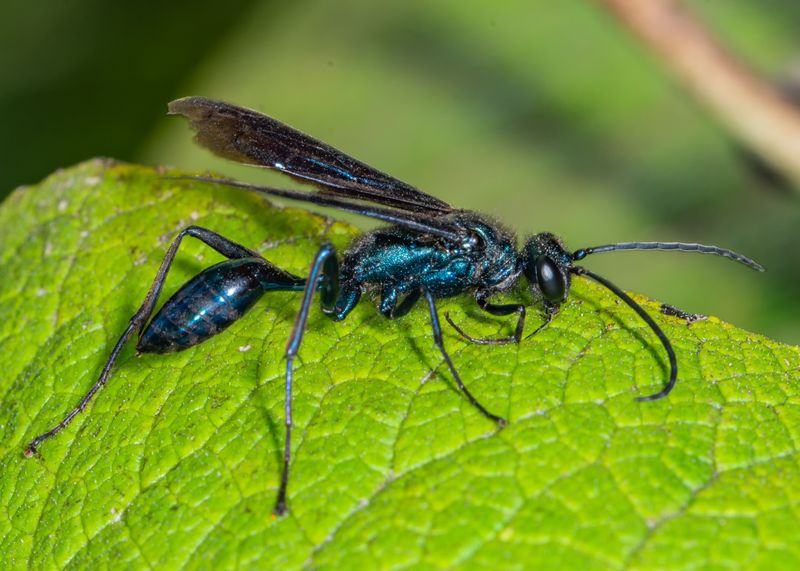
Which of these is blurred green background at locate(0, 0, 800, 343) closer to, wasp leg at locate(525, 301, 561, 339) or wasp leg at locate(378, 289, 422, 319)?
wasp leg at locate(378, 289, 422, 319)

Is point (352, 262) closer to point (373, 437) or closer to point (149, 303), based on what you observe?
point (149, 303)

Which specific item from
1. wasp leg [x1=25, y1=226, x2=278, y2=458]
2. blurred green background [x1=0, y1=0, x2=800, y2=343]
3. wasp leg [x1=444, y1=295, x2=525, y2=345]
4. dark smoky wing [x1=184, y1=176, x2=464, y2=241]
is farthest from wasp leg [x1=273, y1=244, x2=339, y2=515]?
blurred green background [x1=0, y1=0, x2=800, y2=343]

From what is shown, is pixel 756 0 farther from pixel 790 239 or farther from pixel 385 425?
pixel 385 425

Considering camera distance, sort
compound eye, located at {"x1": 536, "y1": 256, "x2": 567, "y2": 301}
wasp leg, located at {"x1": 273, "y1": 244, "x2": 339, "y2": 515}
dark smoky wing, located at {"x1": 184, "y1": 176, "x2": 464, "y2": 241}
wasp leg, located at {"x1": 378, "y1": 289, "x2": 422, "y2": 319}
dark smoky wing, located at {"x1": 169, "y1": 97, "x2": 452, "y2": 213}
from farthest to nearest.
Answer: dark smoky wing, located at {"x1": 169, "y1": 97, "x2": 452, "y2": 213} < wasp leg, located at {"x1": 378, "y1": 289, "x2": 422, "y2": 319} < compound eye, located at {"x1": 536, "y1": 256, "x2": 567, "y2": 301} < dark smoky wing, located at {"x1": 184, "y1": 176, "x2": 464, "y2": 241} < wasp leg, located at {"x1": 273, "y1": 244, "x2": 339, "y2": 515}

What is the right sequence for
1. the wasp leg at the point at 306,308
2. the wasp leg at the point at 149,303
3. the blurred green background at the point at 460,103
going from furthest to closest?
1. the blurred green background at the point at 460,103
2. the wasp leg at the point at 149,303
3. the wasp leg at the point at 306,308

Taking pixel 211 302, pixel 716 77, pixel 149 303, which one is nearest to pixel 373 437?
pixel 211 302

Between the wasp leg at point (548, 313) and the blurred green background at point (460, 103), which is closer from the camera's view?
the wasp leg at point (548, 313)

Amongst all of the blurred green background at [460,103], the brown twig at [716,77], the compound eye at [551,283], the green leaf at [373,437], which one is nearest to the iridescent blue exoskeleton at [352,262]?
the compound eye at [551,283]

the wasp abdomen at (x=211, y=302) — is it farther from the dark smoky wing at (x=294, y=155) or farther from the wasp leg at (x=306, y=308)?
the dark smoky wing at (x=294, y=155)

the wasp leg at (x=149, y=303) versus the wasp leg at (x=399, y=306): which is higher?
the wasp leg at (x=399, y=306)
